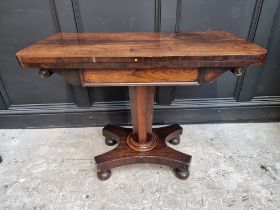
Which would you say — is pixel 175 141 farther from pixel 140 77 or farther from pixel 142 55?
pixel 142 55

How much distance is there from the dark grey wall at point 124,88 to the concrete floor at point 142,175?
0.17 metres

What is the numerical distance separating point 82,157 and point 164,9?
1.23 metres

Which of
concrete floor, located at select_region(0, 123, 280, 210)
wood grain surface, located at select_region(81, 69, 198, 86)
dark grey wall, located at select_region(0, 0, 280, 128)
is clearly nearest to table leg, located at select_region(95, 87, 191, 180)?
concrete floor, located at select_region(0, 123, 280, 210)

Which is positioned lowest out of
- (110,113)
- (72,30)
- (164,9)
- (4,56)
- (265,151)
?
(265,151)

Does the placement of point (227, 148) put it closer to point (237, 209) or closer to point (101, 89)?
point (237, 209)

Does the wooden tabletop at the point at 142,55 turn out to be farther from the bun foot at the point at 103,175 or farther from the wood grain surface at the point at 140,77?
the bun foot at the point at 103,175

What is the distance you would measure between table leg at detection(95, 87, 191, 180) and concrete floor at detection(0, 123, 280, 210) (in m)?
0.10

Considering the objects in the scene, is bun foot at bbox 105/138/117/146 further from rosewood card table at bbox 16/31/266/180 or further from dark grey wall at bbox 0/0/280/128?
rosewood card table at bbox 16/31/266/180

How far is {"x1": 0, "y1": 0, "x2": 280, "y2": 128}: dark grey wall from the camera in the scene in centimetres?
147

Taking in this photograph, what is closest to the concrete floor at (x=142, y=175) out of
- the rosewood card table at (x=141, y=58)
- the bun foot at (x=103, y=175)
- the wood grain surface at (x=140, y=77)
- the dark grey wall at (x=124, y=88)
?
the bun foot at (x=103, y=175)

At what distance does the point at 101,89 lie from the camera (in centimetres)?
175

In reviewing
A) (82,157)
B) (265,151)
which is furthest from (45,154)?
(265,151)

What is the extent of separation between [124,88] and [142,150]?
59cm

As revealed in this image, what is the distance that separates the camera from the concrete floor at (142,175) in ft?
4.00
